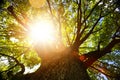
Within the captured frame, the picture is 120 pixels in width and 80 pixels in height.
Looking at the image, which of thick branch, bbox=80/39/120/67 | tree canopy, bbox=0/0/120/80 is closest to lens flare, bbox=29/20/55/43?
tree canopy, bbox=0/0/120/80

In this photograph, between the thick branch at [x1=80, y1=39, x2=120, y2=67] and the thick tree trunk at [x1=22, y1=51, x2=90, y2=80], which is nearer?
the thick tree trunk at [x1=22, y1=51, x2=90, y2=80]

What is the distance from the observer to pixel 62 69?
5121mm

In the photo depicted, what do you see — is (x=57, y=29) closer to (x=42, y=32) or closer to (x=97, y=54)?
(x=42, y=32)

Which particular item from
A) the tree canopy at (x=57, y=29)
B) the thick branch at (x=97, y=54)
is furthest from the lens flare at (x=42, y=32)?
the thick branch at (x=97, y=54)

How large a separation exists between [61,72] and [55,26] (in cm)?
380

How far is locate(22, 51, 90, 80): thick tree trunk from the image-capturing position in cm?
488

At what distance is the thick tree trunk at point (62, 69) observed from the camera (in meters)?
4.88

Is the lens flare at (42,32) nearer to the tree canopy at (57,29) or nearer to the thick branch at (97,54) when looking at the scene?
the tree canopy at (57,29)

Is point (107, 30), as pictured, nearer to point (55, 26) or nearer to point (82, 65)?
point (55, 26)

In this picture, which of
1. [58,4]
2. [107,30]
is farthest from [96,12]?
[58,4]

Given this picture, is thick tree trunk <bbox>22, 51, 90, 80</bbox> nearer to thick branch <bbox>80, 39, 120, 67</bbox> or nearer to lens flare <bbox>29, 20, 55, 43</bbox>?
thick branch <bbox>80, 39, 120, 67</bbox>

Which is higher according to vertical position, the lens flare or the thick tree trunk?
the lens flare

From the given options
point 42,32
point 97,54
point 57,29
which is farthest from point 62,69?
point 57,29

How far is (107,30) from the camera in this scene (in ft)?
27.0
